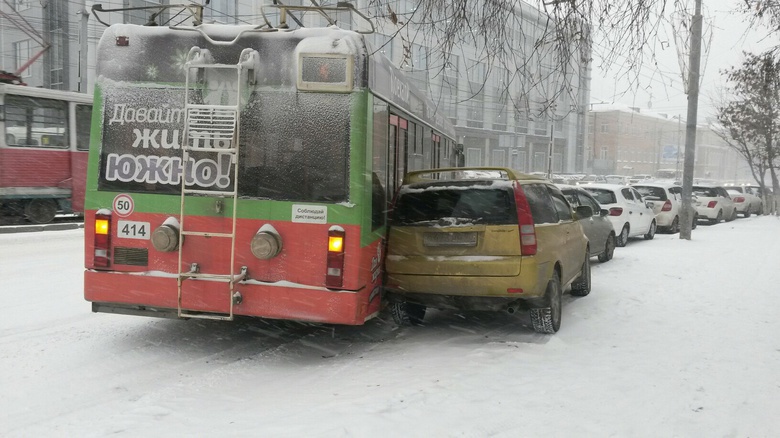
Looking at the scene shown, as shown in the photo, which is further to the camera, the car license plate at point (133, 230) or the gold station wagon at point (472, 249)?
the gold station wagon at point (472, 249)

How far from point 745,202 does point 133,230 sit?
3469 cm

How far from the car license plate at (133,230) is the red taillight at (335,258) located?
1.66 m

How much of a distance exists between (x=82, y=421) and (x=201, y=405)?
0.80 m

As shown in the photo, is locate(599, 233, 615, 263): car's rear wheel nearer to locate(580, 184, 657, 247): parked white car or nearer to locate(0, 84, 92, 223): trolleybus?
locate(580, 184, 657, 247): parked white car

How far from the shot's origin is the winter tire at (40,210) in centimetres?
1723

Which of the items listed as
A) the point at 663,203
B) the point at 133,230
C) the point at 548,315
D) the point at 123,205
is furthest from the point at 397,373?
the point at 663,203

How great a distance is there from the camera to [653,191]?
847 inches

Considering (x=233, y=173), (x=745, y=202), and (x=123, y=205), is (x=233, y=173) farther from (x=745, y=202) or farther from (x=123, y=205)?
(x=745, y=202)

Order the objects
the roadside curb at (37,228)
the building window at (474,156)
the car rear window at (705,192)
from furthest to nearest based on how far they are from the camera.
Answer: the building window at (474,156) < the car rear window at (705,192) < the roadside curb at (37,228)

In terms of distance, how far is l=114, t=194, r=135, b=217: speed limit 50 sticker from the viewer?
19.9 ft

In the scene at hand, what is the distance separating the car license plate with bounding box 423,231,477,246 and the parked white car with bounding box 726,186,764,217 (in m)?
29.2

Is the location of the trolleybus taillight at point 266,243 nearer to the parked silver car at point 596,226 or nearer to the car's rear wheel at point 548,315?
the car's rear wheel at point 548,315

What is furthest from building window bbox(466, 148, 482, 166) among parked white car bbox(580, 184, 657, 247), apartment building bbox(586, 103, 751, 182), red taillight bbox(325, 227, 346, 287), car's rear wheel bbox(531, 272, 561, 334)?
red taillight bbox(325, 227, 346, 287)

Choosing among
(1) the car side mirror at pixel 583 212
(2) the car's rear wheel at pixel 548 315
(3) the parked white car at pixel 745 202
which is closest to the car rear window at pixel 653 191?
(3) the parked white car at pixel 745 202
